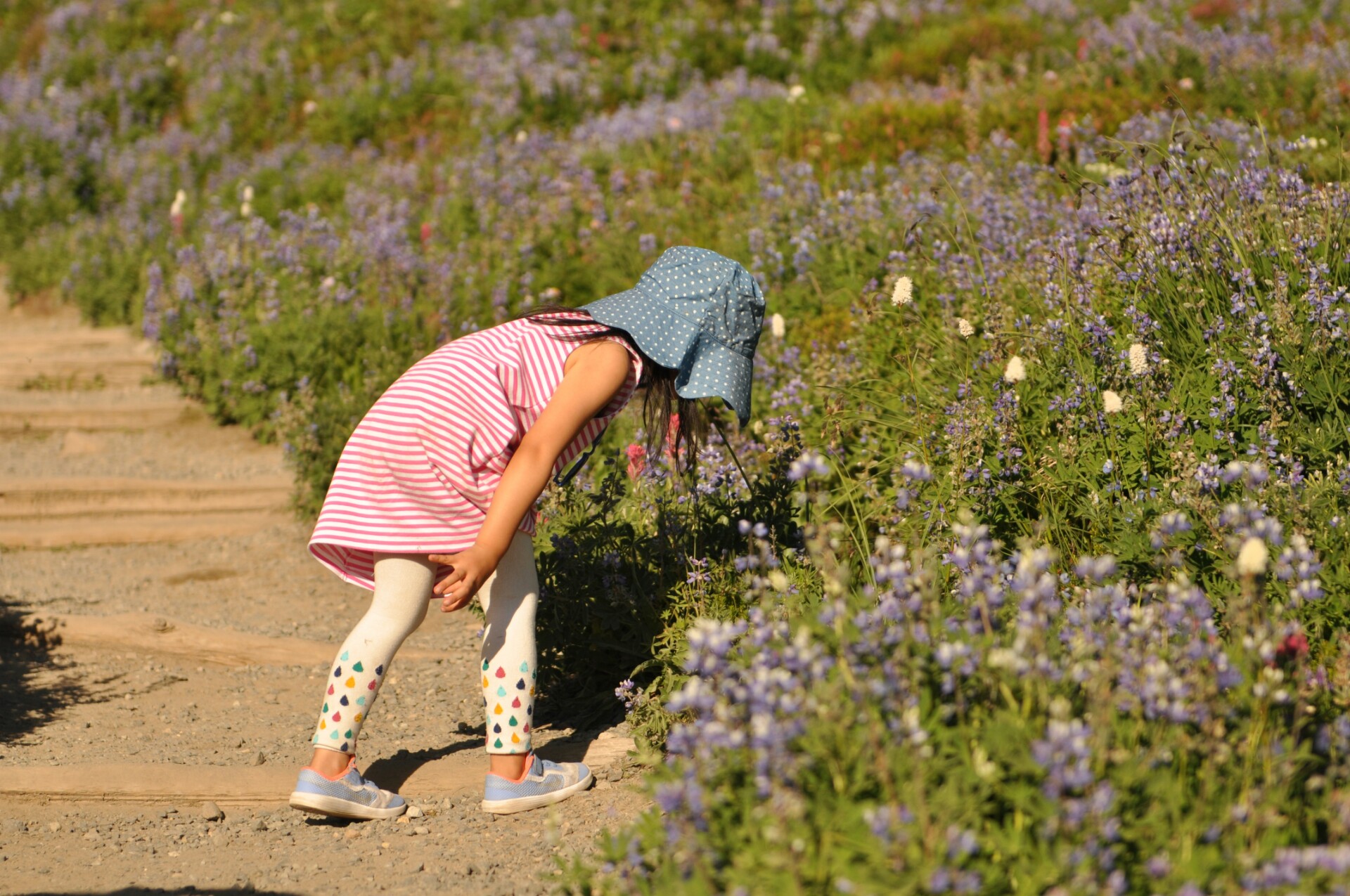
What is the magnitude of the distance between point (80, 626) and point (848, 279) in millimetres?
3552

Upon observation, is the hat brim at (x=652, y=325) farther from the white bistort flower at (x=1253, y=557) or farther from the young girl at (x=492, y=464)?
the white bistort flower at (x=1253, y=557)

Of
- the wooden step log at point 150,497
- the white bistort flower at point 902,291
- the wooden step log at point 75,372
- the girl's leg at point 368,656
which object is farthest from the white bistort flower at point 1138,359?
the wooden step log at point 75,372

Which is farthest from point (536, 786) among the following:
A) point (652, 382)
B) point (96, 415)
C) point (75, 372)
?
point (75, 372)

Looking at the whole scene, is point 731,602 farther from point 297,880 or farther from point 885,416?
point 297,880

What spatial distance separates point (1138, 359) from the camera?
11.1 feet

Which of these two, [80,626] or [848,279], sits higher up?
[848,279]

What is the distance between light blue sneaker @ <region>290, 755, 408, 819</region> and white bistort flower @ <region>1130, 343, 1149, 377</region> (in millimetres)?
2326

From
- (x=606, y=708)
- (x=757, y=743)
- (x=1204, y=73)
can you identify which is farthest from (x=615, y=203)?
(x=757, y=743)

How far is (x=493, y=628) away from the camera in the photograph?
3.22 meters

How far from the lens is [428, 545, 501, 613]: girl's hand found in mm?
2830

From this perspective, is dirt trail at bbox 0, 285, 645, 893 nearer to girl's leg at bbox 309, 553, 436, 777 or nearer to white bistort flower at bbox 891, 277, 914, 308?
girl's leg at bbox 309, 553, 436, 777

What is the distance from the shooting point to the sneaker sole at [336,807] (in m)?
3.02

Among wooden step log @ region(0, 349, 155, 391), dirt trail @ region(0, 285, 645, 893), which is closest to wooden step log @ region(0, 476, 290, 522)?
dirt trail @ region(0, 285, 645, 893)

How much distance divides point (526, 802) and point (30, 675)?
235 centimetres
